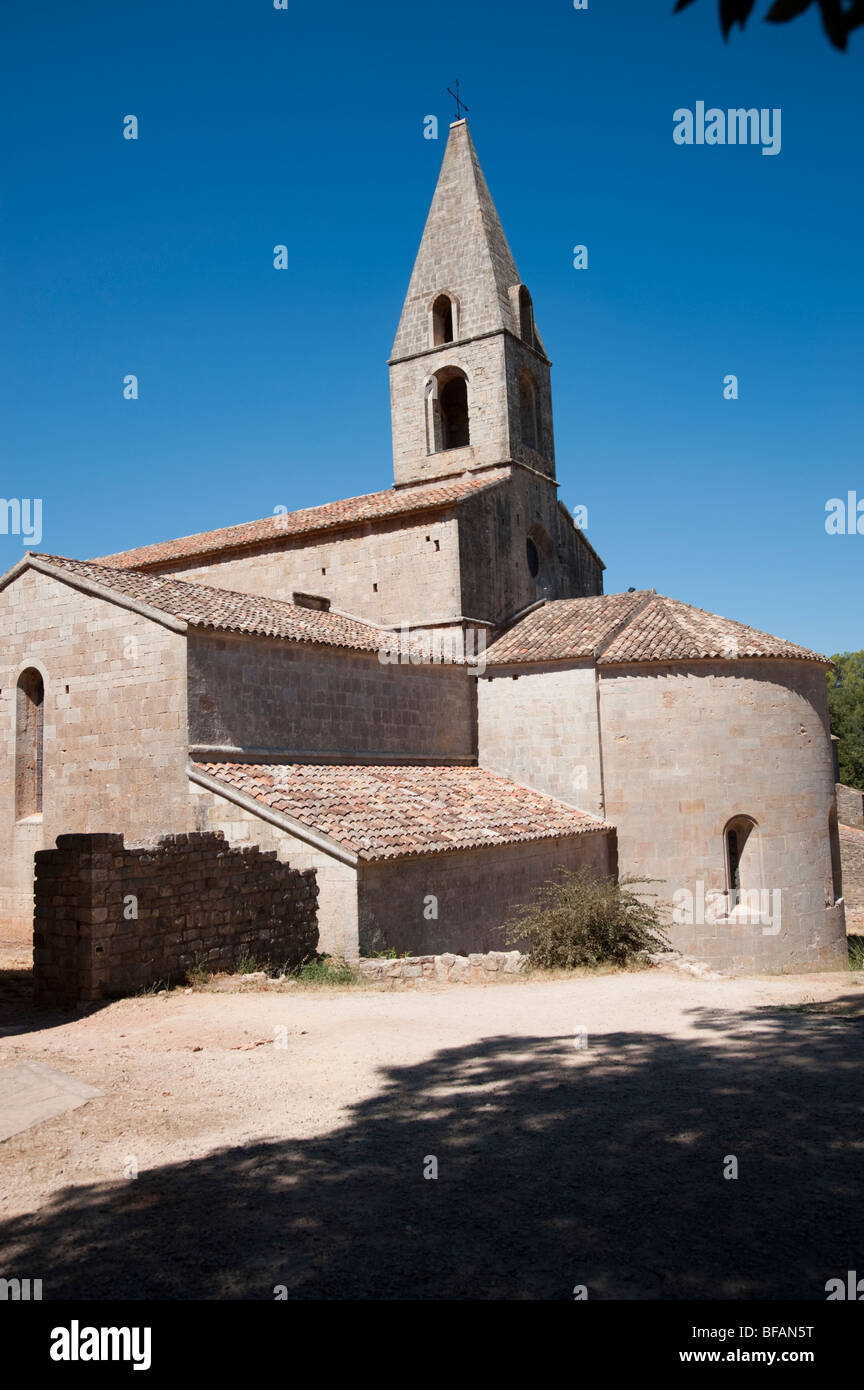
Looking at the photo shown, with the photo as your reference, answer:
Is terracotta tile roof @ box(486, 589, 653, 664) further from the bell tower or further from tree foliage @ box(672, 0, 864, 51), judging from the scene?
tree foliage @ box(672, 0, 864, 51)

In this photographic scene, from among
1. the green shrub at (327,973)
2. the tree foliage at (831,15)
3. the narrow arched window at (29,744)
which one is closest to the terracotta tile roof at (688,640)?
the green shrub at (327,973)

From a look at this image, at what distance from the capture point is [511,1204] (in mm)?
4484

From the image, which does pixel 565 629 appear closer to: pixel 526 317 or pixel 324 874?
pixel 526 317

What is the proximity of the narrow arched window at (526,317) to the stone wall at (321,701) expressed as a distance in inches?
365

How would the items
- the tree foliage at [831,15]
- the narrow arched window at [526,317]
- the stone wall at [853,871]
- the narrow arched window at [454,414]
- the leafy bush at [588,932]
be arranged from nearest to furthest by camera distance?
1. the tree foliage at [831,15]
2. the leafy bush at [588,932]
3. the narrow arched window at [526,317]
4. the narrow arched window at [454,414]
5. the stone wall at [853,871]

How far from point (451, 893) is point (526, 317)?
1601 centimetres

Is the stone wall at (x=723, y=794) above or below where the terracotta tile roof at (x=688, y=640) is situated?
below

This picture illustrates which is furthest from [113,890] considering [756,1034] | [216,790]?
[756,1034]

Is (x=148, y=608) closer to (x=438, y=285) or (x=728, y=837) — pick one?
(x=728, y=837)

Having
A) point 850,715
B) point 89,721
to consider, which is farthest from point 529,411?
point 850,715

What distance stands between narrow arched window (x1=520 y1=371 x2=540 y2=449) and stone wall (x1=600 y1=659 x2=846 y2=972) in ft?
26.9

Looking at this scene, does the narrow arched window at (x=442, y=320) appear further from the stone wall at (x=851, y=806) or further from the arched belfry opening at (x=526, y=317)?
the stone wall at (x=851, y=806)

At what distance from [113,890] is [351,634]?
9.13 metres

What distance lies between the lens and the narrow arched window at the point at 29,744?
53.7ft
